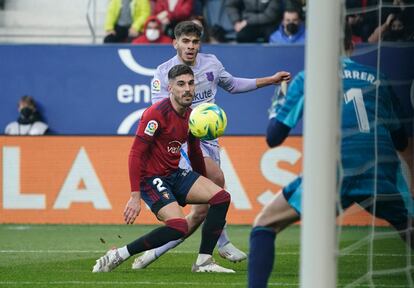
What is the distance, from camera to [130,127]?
1483 centimetres

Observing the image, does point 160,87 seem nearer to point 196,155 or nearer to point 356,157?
point 196,155

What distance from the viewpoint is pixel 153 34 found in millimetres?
15484

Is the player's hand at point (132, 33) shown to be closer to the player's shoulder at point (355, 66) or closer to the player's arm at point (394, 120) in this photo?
the player's arm at point (394, 120)

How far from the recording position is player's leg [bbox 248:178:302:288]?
6.87 m

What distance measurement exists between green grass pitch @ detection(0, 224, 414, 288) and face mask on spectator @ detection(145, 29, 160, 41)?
3.85m

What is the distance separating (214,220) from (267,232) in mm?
2585

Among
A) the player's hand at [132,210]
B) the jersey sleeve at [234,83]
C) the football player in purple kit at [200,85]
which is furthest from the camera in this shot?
the jersey sleeve at [234,83]

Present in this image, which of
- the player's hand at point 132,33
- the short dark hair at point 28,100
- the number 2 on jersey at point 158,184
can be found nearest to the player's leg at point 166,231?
the number 2 on jersey at point 158,184

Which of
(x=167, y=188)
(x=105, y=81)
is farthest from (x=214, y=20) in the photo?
(x=167, y=188)

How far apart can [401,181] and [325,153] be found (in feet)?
8.46

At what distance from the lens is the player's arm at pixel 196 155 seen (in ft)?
31.0

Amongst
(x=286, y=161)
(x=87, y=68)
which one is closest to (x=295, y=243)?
(x=286, y=161)

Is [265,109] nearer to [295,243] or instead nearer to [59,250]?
[295,243]

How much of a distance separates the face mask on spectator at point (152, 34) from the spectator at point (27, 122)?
1769 mm
